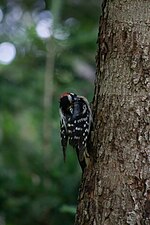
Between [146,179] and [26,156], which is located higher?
[146,179]

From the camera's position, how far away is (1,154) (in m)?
5.32

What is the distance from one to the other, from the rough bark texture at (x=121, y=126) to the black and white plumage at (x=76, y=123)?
11cm

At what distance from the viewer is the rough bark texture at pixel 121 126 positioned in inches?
107

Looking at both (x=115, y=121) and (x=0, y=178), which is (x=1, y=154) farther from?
(x=115, y=121)

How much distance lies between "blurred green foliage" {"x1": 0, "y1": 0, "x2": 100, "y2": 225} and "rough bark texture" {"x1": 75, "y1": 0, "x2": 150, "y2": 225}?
57.8 inches

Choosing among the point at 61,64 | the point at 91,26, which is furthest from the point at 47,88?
the point at 91,26

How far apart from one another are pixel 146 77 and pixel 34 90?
2.48 meters

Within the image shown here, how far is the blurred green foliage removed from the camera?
470 centimetres

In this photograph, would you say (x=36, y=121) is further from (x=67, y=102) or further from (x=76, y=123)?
(x=76, y=123)

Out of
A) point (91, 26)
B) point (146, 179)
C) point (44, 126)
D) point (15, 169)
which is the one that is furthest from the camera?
point (91, 26)

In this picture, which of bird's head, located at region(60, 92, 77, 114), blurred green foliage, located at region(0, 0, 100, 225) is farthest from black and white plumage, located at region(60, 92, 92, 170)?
blurred green foliage, located at region(0, 0, 100, 225)

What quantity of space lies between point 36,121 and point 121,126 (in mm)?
2323

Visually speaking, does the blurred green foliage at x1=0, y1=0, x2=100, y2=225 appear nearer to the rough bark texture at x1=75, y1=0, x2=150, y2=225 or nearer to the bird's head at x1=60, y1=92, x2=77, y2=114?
the bird's head at x1=60, y1=92, x2=77, y2=114

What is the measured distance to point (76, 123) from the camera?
3342mm
